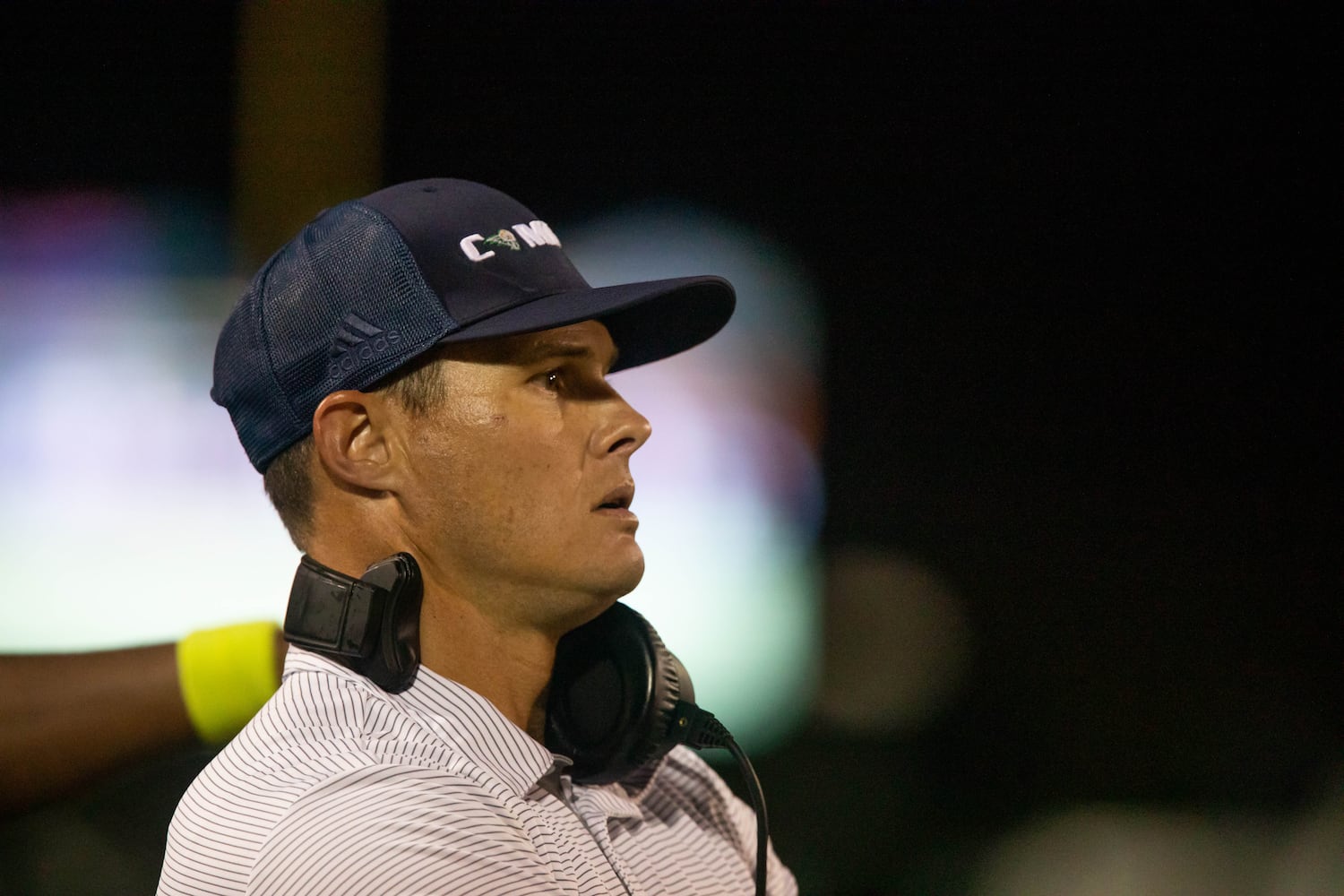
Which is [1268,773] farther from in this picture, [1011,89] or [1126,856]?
[1011,89]

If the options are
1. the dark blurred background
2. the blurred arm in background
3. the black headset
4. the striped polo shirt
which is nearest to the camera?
the striped polo shirt

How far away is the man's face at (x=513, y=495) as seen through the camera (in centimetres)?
124

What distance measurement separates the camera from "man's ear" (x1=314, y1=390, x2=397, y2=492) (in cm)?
124

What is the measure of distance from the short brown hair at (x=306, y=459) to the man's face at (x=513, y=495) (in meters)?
0.01

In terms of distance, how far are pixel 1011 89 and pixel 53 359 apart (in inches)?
99.7

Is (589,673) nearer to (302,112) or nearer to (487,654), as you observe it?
(487,654)

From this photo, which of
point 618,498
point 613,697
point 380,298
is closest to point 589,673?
point 613,697

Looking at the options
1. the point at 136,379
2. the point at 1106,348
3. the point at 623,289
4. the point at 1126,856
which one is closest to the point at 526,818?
the point at 623,289

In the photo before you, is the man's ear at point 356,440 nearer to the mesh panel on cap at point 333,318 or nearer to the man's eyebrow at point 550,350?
the mesh panel on cap at point 333,318

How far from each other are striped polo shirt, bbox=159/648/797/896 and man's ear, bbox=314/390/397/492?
20 centimetres

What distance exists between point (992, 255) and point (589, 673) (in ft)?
7.49

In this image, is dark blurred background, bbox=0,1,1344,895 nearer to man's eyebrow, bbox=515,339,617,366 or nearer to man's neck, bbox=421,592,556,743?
man's neck, bbox=421,592,556,743

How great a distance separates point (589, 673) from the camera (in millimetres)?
1352

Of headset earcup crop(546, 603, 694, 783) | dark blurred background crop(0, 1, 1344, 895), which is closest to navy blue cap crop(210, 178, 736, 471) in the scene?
headset earcup crop(546, 603, 694, 783)
